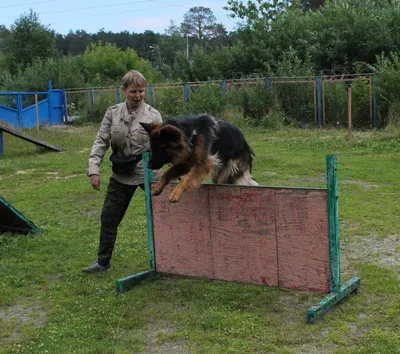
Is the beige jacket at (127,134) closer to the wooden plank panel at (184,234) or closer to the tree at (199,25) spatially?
the wooden plank panel at (184,234)

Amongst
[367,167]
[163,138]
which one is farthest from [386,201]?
[163,138]

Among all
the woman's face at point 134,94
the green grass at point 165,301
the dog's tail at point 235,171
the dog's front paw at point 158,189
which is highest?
the woman's face at point 134,94

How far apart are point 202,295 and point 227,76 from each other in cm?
2824

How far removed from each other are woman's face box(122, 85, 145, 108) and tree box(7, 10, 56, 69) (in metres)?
39.8

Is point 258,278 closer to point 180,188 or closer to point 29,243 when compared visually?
point 180,188

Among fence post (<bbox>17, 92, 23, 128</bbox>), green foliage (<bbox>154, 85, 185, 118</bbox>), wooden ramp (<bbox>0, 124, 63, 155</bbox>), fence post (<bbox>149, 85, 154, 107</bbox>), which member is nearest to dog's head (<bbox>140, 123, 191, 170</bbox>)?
wooden ramp (<bbox>0, 124, 63, 155</bbox>)

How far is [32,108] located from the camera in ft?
87.1

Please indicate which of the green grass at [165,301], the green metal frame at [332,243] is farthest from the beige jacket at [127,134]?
the green metal frame at [332,243]

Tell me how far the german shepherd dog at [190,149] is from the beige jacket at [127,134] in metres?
0.59

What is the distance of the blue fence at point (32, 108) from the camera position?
24.7 meters

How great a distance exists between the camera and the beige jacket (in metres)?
5.57

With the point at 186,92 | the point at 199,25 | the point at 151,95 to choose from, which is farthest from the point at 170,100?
the point at 199,25

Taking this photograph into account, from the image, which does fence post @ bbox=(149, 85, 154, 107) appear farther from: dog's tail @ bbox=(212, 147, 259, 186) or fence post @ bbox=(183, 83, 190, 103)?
dog's tail @ bbox=(212, 147, 259, 186)

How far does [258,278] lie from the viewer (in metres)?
4.89
